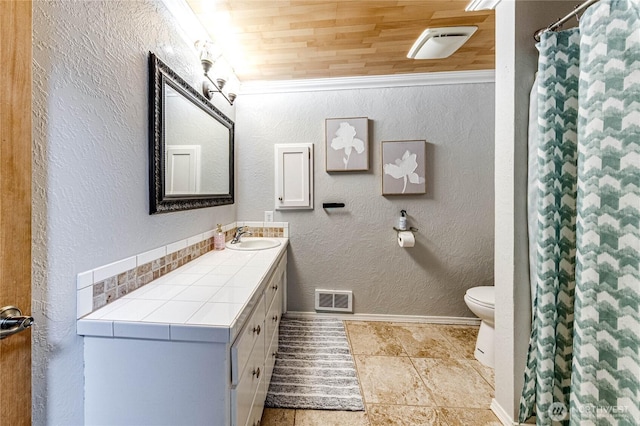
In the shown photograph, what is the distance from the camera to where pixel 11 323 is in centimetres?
61

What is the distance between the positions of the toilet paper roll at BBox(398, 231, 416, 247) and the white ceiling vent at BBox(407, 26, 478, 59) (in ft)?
4.64

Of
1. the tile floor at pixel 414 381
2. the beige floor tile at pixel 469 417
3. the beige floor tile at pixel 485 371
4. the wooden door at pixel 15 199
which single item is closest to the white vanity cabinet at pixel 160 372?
the wooden door at pixel 15 199

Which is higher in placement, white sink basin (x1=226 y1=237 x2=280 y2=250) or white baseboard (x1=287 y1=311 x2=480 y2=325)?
white sink basin (x1=226 y1=237 x2=280 y2=250)

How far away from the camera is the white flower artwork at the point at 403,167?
224 centimetres

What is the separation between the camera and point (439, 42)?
5.63ft

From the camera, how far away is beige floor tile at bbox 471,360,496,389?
160cm

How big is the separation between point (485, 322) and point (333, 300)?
1.21m

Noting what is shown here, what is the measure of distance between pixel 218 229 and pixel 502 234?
72.6 inches

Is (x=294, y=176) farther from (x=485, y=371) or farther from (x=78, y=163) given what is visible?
(x=485, y=371)

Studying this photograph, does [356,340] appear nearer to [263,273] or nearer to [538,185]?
[263,273]

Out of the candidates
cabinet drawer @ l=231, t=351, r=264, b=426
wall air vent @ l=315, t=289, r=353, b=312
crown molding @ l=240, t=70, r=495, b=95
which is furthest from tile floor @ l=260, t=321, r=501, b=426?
crown molding @ l=240, t=70, r=495, b=95

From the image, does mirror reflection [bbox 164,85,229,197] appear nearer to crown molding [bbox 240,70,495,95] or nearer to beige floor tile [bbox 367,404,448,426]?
crown molding [bbox 240,70,495,95]

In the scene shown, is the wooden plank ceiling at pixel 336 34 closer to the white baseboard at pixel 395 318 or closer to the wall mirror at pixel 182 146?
the wall mirror at pixel 182 146

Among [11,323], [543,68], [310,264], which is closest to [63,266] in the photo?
[11,323]
